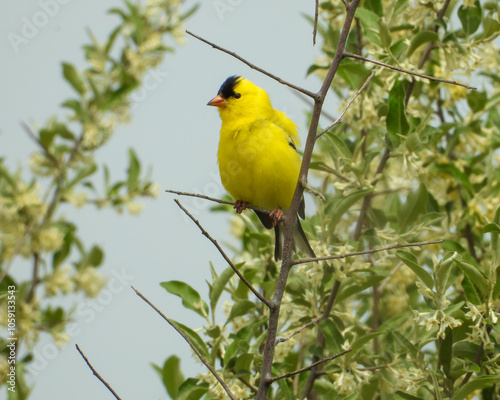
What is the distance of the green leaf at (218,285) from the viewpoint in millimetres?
3012

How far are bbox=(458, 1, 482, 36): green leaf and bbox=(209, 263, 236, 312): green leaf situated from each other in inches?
66.8

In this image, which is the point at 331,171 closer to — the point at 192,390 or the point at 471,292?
the point at 471,292

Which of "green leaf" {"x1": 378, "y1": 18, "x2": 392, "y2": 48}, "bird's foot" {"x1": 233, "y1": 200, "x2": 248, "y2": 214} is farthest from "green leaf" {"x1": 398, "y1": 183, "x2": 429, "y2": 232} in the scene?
"bird's foot" {"x1": 233, "y1": 200, "x2": 248, "y2": 214}

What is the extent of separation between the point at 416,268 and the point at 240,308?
0.91 metres

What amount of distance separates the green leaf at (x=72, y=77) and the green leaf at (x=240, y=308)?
2499mm

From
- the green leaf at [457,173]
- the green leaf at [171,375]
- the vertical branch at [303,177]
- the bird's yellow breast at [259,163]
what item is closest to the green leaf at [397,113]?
the green leaf at [457,173]

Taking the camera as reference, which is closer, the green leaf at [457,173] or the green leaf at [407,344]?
the green leaf at [407,344]

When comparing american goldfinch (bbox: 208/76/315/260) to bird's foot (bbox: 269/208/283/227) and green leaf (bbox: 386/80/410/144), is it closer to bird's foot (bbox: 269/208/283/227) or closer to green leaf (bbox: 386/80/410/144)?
bird's foot (bbox: 269/208/283/227)

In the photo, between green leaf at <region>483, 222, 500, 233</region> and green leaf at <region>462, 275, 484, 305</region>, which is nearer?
green leaf at <region>483, 222, 500, 233</region>

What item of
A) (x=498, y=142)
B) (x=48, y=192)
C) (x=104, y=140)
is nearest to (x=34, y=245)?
(x=48, y=192)

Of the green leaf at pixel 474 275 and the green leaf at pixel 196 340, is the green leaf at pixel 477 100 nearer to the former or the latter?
the green leaf at pixel 474 275

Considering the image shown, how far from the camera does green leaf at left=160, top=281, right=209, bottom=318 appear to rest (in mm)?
3031

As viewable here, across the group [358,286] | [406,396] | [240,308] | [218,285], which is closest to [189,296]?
[218,285]

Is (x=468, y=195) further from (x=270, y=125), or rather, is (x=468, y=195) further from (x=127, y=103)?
(x=127, y=103)
